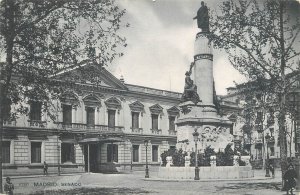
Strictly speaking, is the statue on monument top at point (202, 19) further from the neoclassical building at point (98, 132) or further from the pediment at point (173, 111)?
the pediment at point (173, 111)

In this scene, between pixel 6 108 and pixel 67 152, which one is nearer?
pixel 6 108

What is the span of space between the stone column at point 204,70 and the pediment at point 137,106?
19615mm

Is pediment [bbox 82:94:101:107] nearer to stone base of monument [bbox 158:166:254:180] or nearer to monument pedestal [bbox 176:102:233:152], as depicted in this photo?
monument pedestal [bbox 176:102:233:152]

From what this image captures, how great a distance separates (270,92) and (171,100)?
31944 mm

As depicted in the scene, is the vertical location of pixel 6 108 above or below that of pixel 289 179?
above

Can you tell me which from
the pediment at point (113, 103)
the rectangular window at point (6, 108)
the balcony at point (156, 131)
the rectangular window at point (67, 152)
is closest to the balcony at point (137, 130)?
the balcony at point (156, 131)

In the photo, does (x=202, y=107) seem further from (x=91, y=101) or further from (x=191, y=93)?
(x=91, y=101)

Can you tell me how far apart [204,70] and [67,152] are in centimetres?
1773

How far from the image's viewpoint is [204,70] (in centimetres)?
2448

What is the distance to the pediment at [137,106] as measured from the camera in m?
43.6

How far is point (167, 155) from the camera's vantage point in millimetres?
24516

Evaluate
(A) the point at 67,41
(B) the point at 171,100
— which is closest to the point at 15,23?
(A) the point at 67,41

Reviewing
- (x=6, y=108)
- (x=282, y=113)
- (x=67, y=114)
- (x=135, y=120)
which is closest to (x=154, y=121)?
(x=135, y=120)

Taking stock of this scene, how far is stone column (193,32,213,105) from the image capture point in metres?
24.4
